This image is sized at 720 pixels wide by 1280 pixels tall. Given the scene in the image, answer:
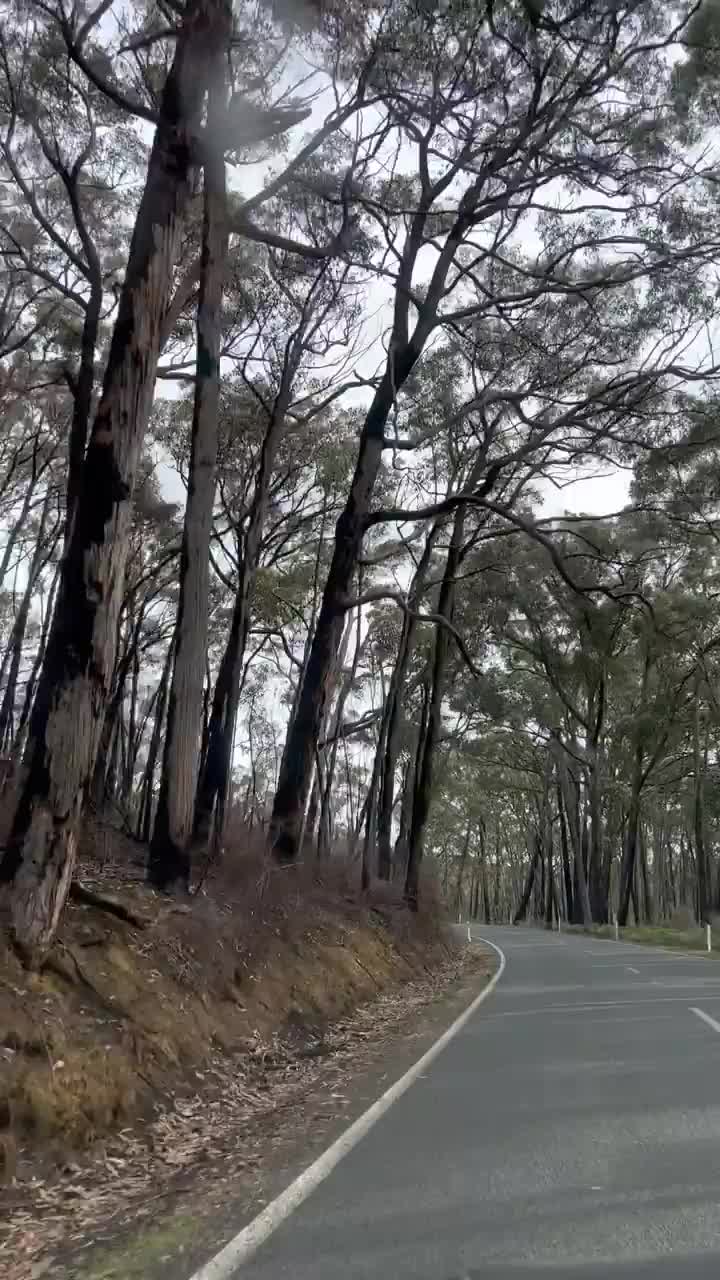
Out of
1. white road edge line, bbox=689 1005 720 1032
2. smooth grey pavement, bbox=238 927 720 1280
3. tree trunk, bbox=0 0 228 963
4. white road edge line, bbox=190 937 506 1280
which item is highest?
tree trunk, bbox=0 0 228 963

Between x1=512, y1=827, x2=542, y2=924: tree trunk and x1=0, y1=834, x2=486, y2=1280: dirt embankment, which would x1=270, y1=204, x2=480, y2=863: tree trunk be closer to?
x1=0, y1=834, x2=486, y2=1280: dirt embankment

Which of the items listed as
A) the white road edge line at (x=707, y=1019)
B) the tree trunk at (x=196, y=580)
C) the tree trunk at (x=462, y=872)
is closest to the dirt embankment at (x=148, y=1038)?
the tree trunk at (x=196, y=580)

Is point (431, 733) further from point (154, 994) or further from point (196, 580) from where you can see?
point (154, 994)

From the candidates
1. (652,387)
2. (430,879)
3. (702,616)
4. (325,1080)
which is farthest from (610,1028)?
(702,616)

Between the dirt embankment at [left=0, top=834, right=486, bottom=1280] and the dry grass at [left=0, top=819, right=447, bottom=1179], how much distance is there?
0.01 m

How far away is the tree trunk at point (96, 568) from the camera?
23.8 feet

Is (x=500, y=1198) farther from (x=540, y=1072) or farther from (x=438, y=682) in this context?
(x=438, y=682)

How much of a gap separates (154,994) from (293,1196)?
10.1 feet

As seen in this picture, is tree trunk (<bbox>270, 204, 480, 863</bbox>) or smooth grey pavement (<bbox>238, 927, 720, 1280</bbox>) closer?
smooth grey pavement (<bbox>238, 927, 720, 1280</bbox>)

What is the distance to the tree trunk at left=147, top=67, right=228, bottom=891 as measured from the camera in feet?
34.8

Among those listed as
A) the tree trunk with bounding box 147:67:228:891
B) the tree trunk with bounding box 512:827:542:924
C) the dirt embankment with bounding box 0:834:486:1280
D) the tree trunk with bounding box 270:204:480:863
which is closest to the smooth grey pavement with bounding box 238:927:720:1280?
the dirt embankment with bounding box 0:834:486:1280

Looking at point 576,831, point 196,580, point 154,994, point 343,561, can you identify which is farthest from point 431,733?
point 576,831

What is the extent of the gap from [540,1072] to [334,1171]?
3.40 meters

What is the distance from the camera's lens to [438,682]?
77.9ft
